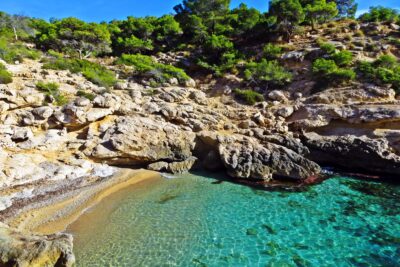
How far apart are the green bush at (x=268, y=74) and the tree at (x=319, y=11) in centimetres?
1071

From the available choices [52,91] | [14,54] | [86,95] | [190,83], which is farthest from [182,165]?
[14,54]

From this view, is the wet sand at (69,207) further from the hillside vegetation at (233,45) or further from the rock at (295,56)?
the rock at (295,56)

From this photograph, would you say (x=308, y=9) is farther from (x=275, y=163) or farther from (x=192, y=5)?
(x=275, y=163)

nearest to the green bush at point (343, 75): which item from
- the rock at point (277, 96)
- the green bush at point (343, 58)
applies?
the green bush at point (343, 58)

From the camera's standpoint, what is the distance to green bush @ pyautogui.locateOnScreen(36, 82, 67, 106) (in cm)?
1638

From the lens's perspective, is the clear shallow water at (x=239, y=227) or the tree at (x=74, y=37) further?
the tree at (x=74, y=37)

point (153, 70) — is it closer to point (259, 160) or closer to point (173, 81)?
point (173, 81)

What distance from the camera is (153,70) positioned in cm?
2603

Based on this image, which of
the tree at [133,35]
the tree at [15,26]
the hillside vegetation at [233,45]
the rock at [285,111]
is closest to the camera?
the rock at [285,111]

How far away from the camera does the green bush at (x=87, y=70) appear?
70.0 ft

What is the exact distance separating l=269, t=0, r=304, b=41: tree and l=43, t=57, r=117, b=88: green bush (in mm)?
20867

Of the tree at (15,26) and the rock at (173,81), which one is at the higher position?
the tree at (15,26)

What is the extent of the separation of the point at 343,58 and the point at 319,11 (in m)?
10.8

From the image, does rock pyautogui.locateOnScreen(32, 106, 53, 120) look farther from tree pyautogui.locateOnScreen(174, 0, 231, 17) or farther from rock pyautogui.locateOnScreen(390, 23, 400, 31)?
rock pyautogui.locateOnScreen(390, 23, 400, 31)
